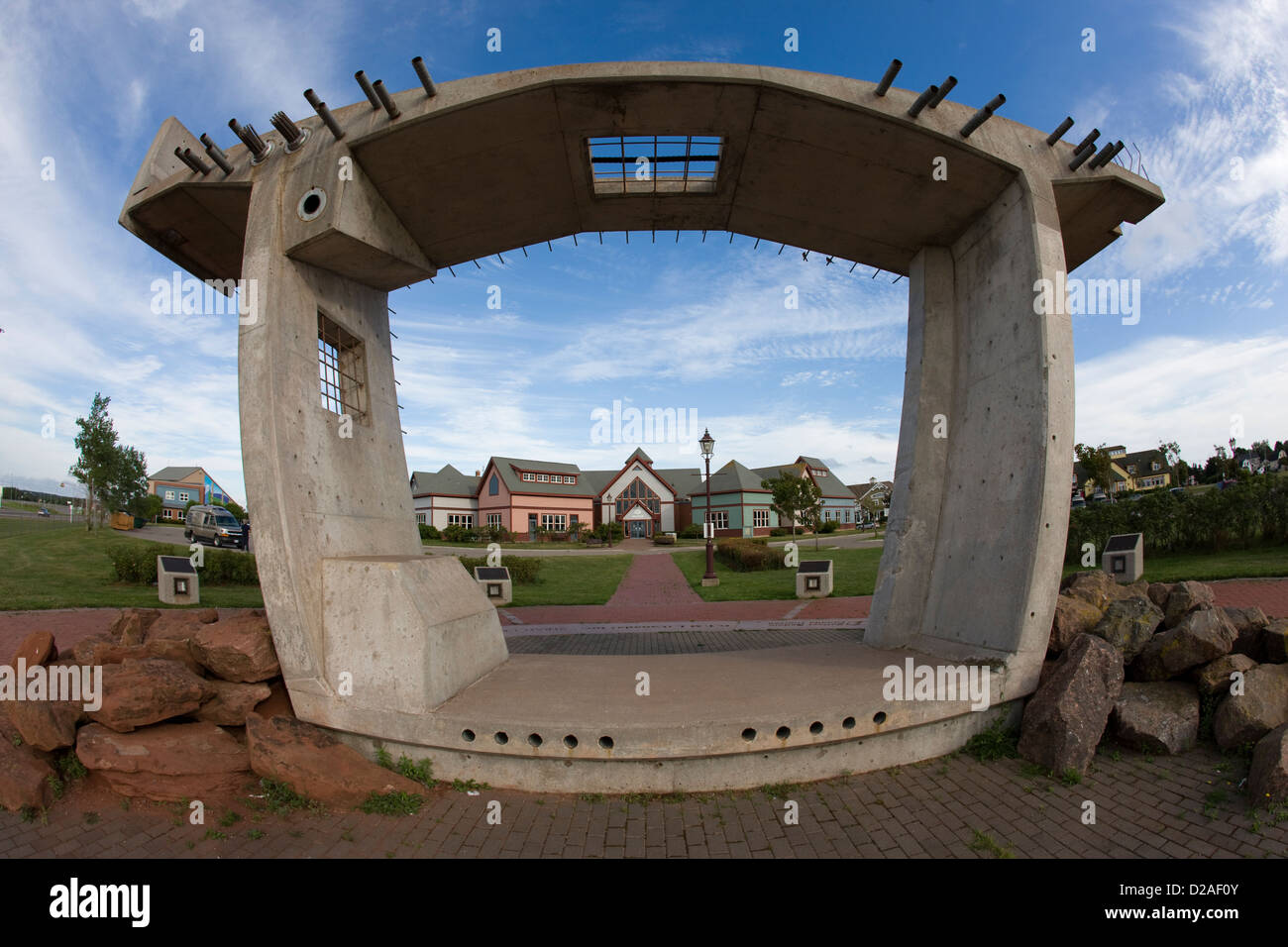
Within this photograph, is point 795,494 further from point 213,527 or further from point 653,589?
point 213,527

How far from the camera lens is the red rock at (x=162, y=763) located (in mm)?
3898

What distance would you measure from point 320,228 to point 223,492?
7889 centimetres

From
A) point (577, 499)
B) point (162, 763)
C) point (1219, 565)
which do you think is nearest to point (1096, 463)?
point (1219, 565)

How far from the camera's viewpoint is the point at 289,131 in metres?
5.04

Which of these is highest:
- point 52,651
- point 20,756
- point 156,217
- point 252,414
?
point 156,217

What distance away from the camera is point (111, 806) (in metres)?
3.85

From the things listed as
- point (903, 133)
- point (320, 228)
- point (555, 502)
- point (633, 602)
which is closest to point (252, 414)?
point (320, 228)

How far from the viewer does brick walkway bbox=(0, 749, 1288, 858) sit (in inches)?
129

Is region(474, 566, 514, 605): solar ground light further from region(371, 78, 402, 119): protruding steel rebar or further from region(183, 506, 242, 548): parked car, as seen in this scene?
region(183, 506, 242, 548): parked car

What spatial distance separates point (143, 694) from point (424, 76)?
17.5 feet

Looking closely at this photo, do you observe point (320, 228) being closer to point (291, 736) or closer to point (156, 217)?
point (156, 217)

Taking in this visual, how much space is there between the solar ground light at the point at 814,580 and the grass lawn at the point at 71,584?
39.1 feet

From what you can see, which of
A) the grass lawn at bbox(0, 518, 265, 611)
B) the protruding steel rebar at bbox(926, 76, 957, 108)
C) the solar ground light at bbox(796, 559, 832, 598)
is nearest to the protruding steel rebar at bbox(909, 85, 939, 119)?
the protruding steel rebar at bbox(926, 76, 957, 108)

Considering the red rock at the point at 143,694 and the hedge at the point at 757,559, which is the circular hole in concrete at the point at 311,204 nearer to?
the red rock at the point at 143,694
